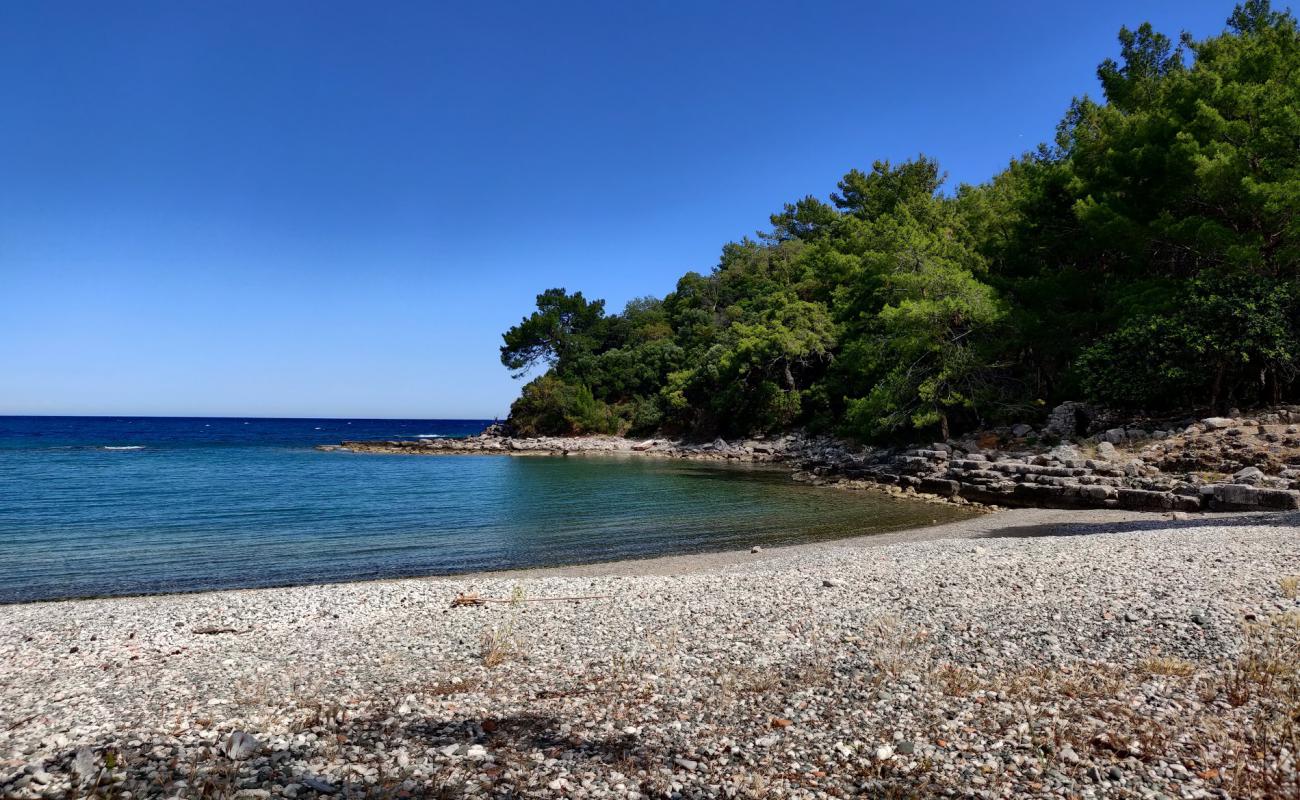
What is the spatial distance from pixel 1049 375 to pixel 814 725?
34946 mm

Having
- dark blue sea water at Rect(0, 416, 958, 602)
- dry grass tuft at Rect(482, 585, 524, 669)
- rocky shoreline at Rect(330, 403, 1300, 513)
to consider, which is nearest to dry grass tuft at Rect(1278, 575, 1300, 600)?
dry grass tuft at Rect(482, 585, 524, 669)

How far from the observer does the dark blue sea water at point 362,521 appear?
15.4m

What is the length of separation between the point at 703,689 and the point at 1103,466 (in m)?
22.1

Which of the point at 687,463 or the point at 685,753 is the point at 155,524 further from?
the point at 687,463

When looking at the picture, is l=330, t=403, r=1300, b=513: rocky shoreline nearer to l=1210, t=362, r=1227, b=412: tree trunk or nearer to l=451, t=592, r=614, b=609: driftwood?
l=1210, t=362, r=1227, b=412: tree trunk

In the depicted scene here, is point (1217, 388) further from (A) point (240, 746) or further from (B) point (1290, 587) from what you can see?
(A) point (240, 746)

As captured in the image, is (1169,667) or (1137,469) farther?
(1137,469)

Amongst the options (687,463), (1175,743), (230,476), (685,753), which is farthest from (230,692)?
(687,463)

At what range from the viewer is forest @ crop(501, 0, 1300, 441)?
23438mm

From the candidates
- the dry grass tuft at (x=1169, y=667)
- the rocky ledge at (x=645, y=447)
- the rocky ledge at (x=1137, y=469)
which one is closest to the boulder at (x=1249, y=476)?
the rocky ledge at (x=1137, y=469)

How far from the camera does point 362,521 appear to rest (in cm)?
2200

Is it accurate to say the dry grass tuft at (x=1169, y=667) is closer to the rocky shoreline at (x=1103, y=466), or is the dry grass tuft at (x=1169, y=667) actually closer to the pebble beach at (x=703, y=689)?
the pebble beach at (x=703, y=689)

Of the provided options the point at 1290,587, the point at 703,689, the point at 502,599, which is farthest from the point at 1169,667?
the point at 502,599

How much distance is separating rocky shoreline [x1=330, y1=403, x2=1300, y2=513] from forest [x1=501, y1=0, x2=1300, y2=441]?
187cm
